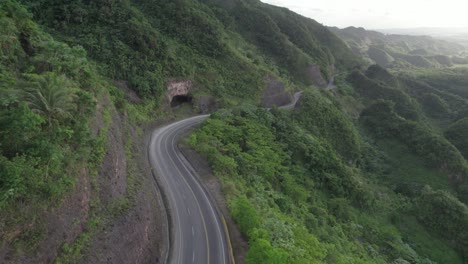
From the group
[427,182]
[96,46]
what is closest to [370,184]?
[427,182]

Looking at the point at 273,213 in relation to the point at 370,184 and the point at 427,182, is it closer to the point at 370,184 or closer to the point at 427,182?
the point at 370,184

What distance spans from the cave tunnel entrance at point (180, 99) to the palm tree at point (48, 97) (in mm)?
50198

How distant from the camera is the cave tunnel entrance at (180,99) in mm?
71188

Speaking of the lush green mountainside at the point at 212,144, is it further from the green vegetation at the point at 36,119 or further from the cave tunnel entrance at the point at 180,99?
the cave tunnel entrance at the point at 180,99

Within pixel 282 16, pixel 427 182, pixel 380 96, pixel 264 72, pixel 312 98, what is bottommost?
pixel 427 182

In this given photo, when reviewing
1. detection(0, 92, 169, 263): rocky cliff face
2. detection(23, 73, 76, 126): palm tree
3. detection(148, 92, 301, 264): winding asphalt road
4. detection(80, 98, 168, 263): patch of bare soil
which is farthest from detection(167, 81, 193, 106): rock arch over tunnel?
detection(23, 73, 76, 126): palm tree

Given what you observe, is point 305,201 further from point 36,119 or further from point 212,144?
point 36,119

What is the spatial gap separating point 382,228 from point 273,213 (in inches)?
1183

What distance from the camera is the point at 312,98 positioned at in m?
86.7

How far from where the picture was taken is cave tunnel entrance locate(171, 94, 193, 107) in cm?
7119

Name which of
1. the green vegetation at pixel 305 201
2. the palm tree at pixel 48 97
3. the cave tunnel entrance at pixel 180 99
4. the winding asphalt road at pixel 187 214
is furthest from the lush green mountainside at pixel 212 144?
the winding asphalt road at pixel 187 214

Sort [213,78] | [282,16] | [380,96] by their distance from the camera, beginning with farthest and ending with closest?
[282,16] → [380,96] → [213,78]

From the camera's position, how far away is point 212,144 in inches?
1945

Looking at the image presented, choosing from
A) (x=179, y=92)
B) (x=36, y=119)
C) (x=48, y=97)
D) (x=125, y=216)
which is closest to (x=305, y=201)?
(x=125, y=216)
